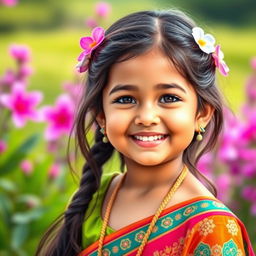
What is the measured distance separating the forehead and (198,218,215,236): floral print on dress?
0.32 meters

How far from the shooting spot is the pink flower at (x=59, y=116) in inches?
134

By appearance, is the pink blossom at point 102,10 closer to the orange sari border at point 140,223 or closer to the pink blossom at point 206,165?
the pink blossom at point 206,165

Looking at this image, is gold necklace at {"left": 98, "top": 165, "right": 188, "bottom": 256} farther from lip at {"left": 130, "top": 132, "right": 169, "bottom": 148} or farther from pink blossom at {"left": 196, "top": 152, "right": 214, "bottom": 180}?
pink blossom at {"left": 196, "top": 152, "right": 214, "bottom": 180}

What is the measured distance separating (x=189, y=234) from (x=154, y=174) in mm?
215

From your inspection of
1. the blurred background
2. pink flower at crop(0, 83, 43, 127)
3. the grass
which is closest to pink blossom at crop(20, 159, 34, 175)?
the blurred background

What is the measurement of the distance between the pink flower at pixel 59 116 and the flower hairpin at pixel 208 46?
153 centimetres

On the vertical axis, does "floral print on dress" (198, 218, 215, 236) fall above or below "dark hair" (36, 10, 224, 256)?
below

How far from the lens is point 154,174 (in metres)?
1.92

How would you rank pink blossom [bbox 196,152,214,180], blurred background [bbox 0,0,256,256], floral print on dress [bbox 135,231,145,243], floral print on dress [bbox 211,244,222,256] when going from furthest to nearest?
pink blossom [bbox 196,152,214,180]
blurred background [bbox 0,0,256,256]
floral print on dress [bbox 135,231,145,243]
floral print on dress [bbox 211,244,222,256]

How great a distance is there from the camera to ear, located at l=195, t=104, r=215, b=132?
1.90m

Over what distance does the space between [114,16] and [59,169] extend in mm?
9058

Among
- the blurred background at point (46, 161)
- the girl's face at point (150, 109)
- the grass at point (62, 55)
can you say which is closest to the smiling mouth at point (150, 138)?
the girl's face at point (150, 109)

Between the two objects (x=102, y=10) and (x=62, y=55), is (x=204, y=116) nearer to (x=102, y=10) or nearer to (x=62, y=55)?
(x=102, y=10)

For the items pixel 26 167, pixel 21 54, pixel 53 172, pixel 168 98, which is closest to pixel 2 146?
pixel 26 167
